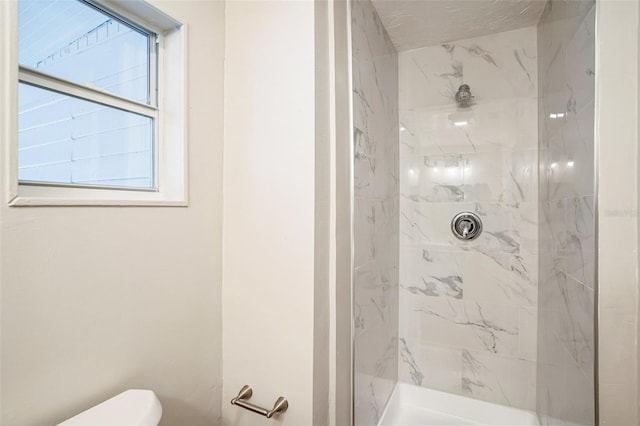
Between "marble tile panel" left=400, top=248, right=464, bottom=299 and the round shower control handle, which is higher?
the round shower control handle

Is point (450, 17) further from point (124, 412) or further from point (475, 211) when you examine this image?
point (124, 412)

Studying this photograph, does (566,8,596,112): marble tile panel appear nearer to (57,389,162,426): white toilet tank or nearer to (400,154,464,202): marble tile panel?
(400,154,464,202): marble tile panel

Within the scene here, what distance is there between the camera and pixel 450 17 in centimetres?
163

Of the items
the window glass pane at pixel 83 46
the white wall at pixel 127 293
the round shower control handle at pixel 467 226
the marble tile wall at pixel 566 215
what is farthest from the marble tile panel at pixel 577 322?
the window glass pane at pixel 83 46

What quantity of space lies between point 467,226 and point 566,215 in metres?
0.63

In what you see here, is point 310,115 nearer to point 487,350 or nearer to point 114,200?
point 114,200

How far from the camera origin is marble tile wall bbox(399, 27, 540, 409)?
1771mm

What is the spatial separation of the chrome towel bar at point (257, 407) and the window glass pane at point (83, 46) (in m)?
1.06

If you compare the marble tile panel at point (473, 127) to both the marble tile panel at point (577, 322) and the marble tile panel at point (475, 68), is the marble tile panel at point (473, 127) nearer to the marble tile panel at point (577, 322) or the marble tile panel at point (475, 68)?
the marble tile panel at point (475, 68)

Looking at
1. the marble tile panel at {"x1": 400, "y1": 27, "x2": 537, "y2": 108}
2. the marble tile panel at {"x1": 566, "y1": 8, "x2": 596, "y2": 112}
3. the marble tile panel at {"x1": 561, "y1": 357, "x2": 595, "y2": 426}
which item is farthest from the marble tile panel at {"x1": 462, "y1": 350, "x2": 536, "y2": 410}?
the marble tile panel at {"x1": 400, "y1": 27, "x2": 537, "y2": 108}

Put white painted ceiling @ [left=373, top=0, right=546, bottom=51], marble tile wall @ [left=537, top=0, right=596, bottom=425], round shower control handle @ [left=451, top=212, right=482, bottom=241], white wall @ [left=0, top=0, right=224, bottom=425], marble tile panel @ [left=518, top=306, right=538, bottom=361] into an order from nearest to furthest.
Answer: white wall @ [left=0, top=0, right=224, bottom=425], marble tile wall @ [left=537, top=0, right=596, bottom=425], white painted ceiling @ [left=373, top=0, right=546, bottom=51], marble tile panel @ [left=518, top=306, right=538, bottom=361], round shower control handle @ [left=451, top=212, right=482, bottom=241]

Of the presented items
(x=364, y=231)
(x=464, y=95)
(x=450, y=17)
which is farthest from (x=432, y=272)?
(x=450, y=17)

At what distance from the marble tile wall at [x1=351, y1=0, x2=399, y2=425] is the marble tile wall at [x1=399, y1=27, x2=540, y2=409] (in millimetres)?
128

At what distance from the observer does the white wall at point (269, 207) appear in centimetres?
104
